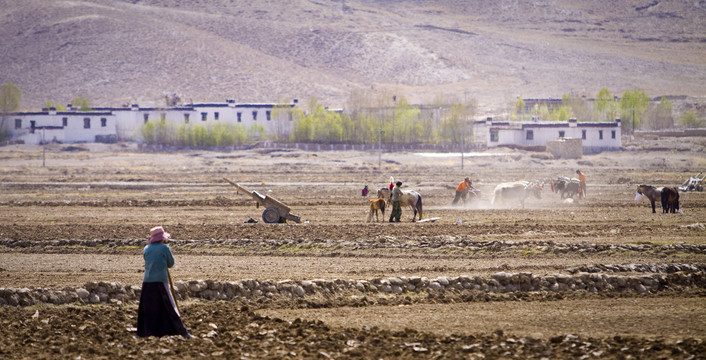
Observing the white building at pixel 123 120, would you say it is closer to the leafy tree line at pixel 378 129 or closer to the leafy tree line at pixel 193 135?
the leafy tree line at pixel 193 135

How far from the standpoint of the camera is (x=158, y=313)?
41.7 feet

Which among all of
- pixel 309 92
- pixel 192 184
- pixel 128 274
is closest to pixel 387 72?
pixel 309 92

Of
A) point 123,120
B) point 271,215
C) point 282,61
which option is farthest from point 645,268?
point 282,61

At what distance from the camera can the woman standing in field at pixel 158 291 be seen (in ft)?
41.4

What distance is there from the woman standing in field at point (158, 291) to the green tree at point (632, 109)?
96.8 meters

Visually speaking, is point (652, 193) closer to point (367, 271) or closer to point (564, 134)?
point (367, 271)

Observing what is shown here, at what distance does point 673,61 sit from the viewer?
18500 cm

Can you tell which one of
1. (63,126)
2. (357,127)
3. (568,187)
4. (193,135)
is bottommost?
(568,187)

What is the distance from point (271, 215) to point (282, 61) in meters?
150

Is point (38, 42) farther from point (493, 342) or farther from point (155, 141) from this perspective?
point (493, 342)

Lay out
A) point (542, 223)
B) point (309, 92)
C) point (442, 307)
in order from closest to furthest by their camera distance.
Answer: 1. point (442, 307)
2. point (542, 223)
3. point (309, 92)

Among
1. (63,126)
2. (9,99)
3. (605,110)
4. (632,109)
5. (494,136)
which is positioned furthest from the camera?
(9,99)

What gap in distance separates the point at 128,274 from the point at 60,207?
19.1 metres

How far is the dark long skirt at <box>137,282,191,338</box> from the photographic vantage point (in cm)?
1262
